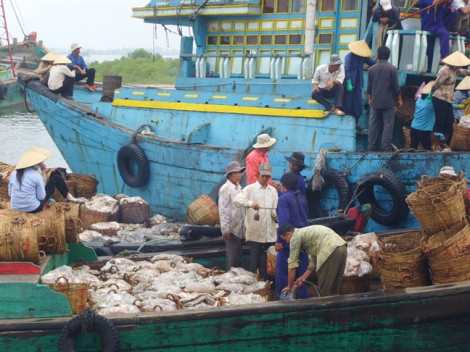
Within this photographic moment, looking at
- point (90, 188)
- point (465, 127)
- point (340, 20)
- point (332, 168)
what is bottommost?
point (90, 188)

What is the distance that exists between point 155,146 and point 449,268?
6.68 m

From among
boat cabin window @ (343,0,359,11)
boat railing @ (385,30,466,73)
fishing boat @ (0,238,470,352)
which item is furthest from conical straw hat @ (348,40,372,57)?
fishing boat @ (0,238,470,352)

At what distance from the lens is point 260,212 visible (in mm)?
7496

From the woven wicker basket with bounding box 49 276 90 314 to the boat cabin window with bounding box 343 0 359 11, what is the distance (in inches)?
289

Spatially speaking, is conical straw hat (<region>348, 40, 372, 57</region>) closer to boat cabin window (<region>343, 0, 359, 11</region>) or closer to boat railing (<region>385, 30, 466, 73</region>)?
boat railing (<region>385, 30, 466, 73</region>)

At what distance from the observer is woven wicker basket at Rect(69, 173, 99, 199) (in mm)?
11914

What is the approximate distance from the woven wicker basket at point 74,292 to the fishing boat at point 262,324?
14cm

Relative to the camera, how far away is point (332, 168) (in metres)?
9.74

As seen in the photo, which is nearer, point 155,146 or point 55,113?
point 155,146

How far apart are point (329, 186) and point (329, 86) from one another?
1370mm

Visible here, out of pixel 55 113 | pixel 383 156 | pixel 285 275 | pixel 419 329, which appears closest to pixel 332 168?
pixel 383 156

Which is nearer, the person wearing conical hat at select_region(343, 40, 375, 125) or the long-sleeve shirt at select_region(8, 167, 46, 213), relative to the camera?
the long-sleeve shirt at select_region(8, 167, 46, 213)

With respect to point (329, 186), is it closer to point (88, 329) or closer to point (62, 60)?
point (88, 329)

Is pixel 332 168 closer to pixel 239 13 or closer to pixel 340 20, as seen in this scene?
pixel 340 20
